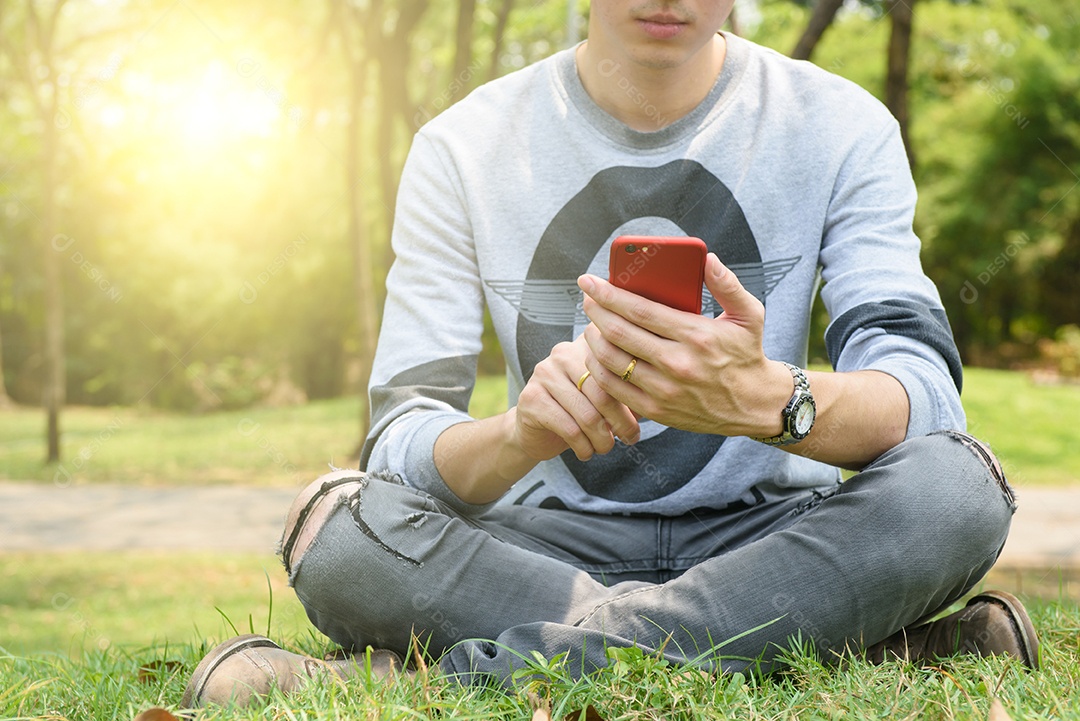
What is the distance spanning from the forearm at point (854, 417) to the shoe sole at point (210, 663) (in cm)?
103

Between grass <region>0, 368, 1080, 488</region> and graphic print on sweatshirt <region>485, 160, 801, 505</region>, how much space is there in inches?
252

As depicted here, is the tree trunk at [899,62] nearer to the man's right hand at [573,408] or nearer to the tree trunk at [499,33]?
the man's right hand at [573,408]

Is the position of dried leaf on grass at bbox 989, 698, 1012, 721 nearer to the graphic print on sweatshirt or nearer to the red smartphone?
the red smartphone

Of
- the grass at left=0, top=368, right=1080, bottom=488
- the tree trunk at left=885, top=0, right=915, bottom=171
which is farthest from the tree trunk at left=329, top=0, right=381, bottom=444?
the tree trunk at left=885, top=0, right=915, bottom=171

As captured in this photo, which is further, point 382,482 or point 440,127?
point 440,127

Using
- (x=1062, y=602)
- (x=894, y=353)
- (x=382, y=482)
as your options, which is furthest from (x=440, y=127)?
(x=1062, y=602)

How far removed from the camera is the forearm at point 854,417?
5.85ft

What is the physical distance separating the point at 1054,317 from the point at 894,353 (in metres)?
15.9

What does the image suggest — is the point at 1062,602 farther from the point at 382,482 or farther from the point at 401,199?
the point at 401,199

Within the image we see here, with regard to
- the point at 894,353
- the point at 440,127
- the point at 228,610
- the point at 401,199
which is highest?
the point at 440,127

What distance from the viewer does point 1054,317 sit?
52.3 ft

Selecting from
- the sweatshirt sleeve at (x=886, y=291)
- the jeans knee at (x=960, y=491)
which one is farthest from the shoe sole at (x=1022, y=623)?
the sweatshirt sleeve at (x=886, y=291)

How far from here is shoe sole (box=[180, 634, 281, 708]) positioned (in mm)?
1670

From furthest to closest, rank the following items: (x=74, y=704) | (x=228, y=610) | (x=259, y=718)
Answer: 1. (x=228, y=610)
2. (x=74, y=704)
3. (x=259, y=718)
